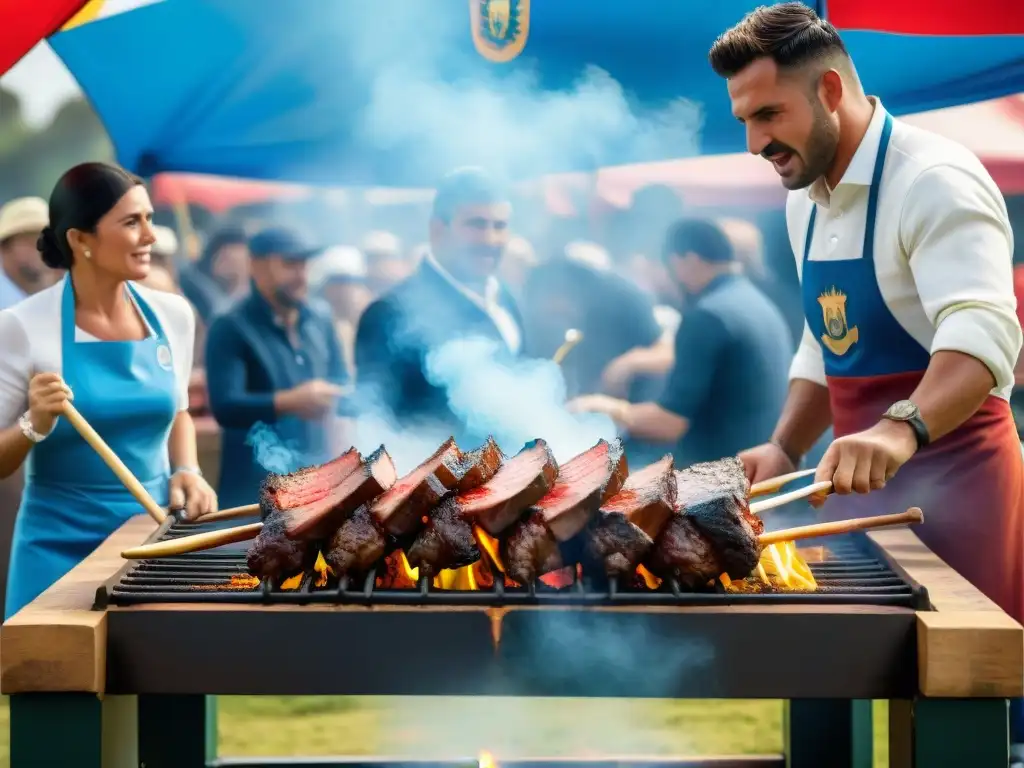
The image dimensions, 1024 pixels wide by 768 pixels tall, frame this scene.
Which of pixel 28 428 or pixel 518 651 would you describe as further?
pixel 28 428

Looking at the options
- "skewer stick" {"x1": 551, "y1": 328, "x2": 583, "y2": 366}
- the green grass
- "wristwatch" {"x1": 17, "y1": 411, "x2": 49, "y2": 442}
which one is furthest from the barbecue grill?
"skewer stick" {"x1": 551, "y1": 328, "x2": 583, "y2": 366}

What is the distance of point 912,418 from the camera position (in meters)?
2.73

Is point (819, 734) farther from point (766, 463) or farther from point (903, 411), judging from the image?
point (903, 411)

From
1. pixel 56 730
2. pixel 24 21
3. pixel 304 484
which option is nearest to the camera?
pixel 56 730

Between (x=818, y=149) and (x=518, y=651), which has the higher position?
(x=818, y=149)

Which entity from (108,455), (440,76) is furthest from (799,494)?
(440,76)

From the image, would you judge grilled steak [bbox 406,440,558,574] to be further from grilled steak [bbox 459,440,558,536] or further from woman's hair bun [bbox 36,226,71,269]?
woman's hair bun [bbox 36,226,71,269]

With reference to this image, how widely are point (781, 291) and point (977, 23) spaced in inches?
59.9

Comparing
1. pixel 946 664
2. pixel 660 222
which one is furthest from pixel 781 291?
pixel 946 664

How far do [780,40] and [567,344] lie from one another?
89.4 inches

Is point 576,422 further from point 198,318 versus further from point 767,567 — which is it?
point 767,567

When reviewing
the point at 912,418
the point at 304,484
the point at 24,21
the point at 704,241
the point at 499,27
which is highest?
the point at 499,27

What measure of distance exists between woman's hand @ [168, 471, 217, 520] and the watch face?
194 cm

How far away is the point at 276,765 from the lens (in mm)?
3590
